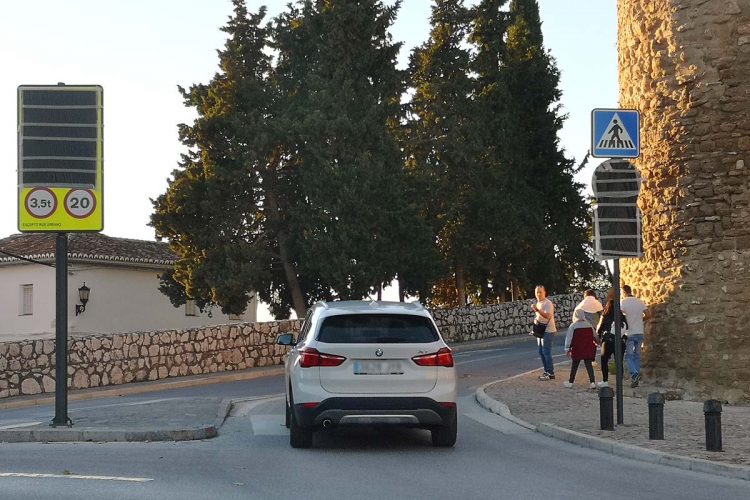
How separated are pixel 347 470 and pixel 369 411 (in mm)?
1368

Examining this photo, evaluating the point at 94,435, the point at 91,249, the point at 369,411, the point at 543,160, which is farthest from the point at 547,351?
the point at 91,249

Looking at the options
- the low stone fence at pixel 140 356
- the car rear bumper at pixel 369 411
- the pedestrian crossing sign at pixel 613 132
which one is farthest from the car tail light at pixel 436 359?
the low stone fence at pixel 140 356

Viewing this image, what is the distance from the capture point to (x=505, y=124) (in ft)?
158

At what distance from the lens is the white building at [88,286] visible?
1903 inches

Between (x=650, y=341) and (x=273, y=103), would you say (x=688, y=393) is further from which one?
(x=273, y=103)

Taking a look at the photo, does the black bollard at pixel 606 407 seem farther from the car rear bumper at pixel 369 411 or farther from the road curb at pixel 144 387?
the road curb at pixel 144 387

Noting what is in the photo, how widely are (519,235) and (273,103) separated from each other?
11978 mm

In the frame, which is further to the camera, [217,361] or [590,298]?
[217,361]

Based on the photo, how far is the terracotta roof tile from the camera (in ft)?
159

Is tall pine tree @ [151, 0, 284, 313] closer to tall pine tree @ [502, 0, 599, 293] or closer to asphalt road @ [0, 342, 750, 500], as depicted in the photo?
tall pine tree @ [502, 0, 599, 293]

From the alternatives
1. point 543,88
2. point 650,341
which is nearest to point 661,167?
point 650,341

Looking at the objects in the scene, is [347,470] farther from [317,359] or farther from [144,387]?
[144,387]

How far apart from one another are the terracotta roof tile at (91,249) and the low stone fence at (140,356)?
56.3 feet


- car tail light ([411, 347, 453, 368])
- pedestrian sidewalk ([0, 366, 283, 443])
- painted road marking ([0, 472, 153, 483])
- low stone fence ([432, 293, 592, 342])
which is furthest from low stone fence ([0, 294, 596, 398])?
painted road marking ([0, 472, 153, 483])
